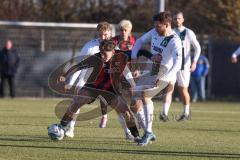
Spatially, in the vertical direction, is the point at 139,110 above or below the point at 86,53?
below

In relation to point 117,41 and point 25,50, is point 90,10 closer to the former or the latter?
point 25,50

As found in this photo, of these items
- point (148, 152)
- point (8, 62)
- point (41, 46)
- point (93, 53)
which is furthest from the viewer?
point (41, 46)

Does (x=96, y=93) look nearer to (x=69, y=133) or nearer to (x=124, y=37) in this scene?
(x=69, y=133)

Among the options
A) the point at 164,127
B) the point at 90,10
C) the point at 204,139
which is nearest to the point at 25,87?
the point at 90,10

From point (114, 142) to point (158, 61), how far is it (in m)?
1.69

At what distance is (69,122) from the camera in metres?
12.4

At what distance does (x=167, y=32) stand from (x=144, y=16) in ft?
87.2

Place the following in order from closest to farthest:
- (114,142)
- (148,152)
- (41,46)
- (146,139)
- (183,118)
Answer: (148,152) < (146,139) < (114,142) < (183,118) < (41,46)

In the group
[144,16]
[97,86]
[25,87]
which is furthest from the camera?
[144,16]

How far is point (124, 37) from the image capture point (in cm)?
1384

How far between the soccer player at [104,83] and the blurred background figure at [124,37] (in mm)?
1341

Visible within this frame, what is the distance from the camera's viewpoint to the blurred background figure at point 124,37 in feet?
44.9

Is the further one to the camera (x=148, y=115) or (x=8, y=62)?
(x=8, y=62)

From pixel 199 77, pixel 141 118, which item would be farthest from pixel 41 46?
pixel 141 118
